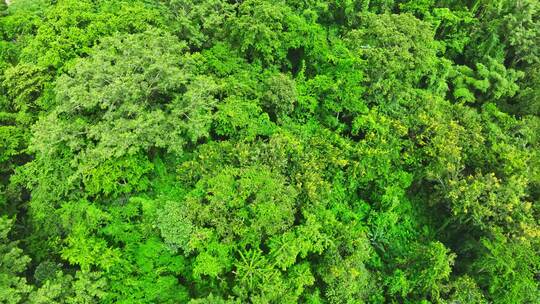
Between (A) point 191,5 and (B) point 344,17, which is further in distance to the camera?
(B) point 344,17

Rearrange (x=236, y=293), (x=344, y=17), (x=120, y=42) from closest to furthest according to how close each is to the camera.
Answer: (x=236, y=293), (x=120, y=42), (x=344, y=17)

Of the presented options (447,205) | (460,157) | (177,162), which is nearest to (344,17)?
(460,157)

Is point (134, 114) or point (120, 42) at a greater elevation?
point (120, 42)

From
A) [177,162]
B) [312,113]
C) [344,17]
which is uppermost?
[344,17]

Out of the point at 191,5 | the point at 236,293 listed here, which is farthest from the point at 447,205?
the point at 191,5

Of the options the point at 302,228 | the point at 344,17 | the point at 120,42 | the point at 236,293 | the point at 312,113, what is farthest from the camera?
the point at 344,17

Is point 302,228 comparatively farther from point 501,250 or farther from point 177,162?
point 501,250
